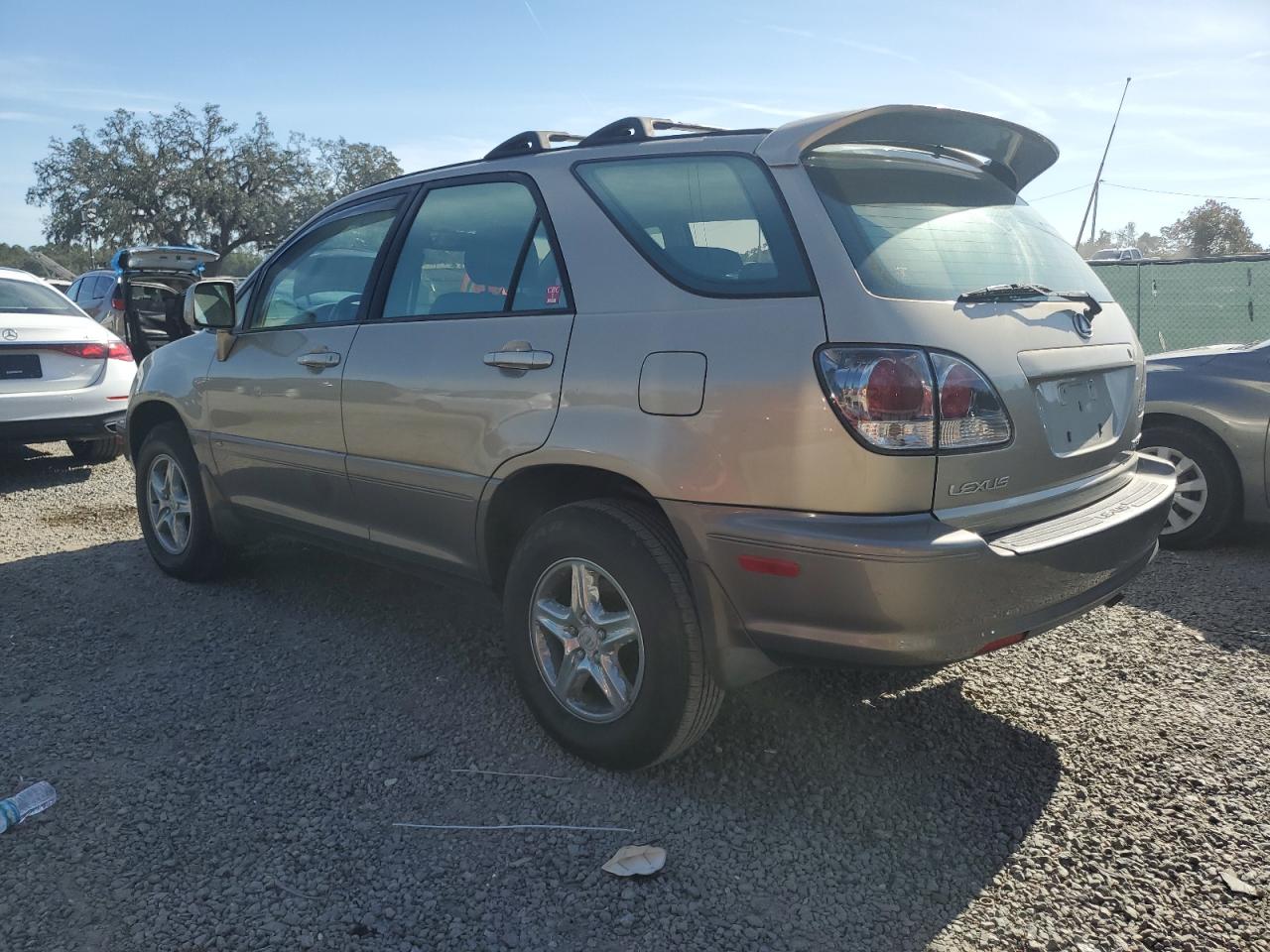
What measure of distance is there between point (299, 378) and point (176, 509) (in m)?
1.46

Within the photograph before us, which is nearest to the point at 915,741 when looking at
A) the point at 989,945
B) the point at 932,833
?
the point at 932,833

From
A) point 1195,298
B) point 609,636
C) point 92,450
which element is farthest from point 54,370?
point 1195,298

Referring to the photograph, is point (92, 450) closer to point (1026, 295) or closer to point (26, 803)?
point (26, 803)

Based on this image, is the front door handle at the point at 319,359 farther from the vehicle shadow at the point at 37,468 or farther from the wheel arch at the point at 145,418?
the vehicle shadow at the point at 37,468

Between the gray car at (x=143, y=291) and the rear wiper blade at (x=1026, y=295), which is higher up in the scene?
the gray car at (x=143, y=291)

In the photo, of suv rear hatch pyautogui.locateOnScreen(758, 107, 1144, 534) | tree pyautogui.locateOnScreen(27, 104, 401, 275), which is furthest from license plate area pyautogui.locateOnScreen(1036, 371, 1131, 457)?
tree pyautogui.locateOnScreen(27, 104, 401, 275)

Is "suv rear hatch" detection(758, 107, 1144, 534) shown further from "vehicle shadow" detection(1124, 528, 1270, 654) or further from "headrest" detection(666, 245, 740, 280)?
"vehicle shadow" detection(1124, 528, 1270, 654)

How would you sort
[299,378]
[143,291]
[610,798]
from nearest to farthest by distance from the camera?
[610,798] → [299,378] → [143,291]

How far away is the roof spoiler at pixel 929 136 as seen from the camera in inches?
104

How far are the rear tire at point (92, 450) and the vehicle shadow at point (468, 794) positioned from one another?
4507mm

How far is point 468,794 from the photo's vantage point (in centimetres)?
284

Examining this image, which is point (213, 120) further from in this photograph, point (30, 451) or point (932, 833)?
point (932, 833)

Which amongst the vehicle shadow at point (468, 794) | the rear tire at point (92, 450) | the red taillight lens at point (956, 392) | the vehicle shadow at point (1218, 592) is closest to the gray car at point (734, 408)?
the red taillight lens at point (956, 392)

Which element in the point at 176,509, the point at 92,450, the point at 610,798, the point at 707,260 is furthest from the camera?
the point at 92,450
